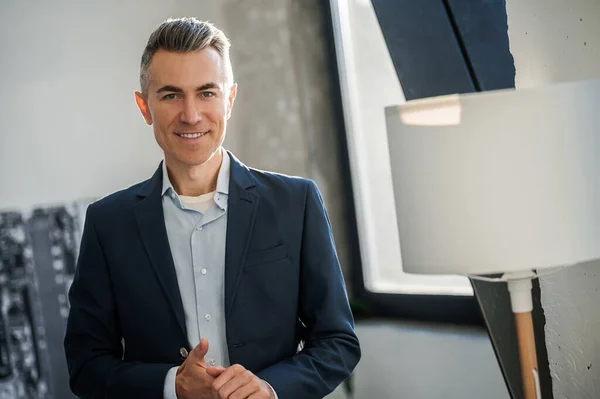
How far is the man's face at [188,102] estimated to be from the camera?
6.50ft

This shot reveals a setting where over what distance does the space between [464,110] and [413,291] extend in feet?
7.31

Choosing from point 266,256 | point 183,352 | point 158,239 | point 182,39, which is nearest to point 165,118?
point 182,39

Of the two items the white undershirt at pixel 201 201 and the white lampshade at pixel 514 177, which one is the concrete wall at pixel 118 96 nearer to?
the white undershirt at pixel 201 201

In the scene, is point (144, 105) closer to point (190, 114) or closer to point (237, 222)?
point (190, 114)

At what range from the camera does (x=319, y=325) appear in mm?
2002

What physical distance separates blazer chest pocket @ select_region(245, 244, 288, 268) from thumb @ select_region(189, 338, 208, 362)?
26cm

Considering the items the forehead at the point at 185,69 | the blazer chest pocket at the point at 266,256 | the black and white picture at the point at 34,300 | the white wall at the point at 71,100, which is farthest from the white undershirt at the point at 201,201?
the white wall at the point at 71,100

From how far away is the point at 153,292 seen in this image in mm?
2006

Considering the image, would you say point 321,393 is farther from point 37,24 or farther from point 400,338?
point 37,24

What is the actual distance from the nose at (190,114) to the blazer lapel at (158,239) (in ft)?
0.72

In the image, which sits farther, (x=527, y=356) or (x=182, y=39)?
(x=182, y=39)

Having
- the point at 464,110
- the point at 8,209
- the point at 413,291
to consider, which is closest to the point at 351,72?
the point at 413,291

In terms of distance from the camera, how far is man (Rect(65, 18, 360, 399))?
1.98 metres

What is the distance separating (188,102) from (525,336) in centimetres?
90
